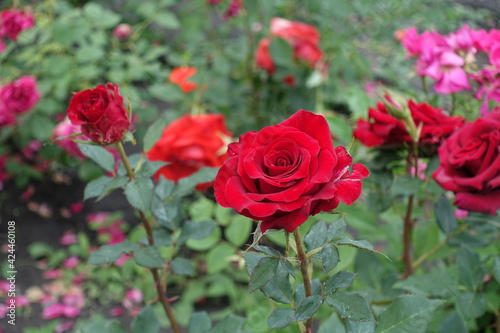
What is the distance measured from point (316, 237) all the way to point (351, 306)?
73 millimetres

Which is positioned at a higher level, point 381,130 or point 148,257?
point 381,130

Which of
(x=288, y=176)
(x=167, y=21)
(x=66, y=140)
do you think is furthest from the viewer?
(x=167, y=21)

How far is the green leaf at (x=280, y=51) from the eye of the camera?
4.60ft

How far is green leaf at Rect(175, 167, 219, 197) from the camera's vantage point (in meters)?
0.64

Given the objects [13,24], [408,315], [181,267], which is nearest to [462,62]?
[408,315]

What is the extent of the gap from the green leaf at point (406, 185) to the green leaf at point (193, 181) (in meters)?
0.25

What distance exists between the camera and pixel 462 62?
0.74m

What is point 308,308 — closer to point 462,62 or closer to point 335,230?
point 335,230

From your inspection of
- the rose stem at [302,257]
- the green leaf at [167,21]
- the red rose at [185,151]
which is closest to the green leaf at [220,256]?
the red rose at [185,151]

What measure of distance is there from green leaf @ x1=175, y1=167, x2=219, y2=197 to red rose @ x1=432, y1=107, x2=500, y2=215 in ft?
0.94

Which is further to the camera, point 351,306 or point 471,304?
point 471,304

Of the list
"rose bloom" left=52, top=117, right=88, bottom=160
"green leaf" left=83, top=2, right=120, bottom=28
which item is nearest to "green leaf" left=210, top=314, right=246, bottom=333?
"rose bloom" left=52, top=117, right=88, bottom=160

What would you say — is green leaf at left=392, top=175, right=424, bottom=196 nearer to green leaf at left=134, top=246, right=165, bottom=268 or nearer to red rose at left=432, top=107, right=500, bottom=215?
red rose at left=432, top=107, right=500, bottom=215

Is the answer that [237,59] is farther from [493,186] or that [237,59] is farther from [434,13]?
[493,186]
